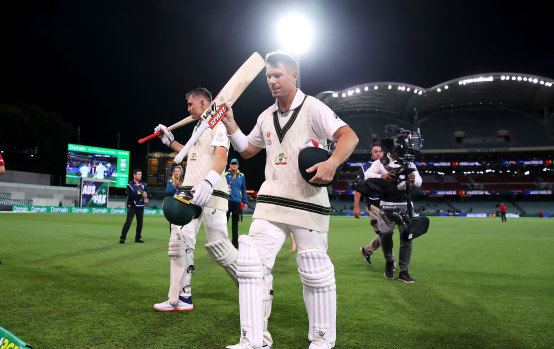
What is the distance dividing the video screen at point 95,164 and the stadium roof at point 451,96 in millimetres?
30058

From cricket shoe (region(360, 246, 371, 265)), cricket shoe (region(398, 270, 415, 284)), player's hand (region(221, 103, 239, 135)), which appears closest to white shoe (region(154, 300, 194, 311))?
player's hand (region(221, 103, 239, 135))

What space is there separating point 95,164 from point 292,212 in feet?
137

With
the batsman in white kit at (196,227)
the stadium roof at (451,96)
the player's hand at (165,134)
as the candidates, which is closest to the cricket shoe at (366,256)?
the batsman in white kit at (196,227)

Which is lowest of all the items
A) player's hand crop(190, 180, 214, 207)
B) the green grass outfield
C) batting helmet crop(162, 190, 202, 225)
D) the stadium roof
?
the green grass outfield

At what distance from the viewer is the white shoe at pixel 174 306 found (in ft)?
13.8

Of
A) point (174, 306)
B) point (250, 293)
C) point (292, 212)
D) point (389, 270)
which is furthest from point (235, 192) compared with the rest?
point (250, 293)

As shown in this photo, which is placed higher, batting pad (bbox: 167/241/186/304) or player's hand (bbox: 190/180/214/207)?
player's hand (bbox: 190/180/214/207)

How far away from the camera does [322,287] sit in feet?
9.58

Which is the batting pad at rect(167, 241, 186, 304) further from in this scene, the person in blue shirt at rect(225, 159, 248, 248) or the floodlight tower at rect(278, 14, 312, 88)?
the floodlight tower at rect(278, 14, 312, 88)

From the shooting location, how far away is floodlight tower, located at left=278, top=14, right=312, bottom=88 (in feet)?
36.6

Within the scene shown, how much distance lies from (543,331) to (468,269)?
4.13 meters

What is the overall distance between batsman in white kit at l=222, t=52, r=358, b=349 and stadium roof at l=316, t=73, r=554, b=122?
55278 mm

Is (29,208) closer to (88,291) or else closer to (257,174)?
(88,291)

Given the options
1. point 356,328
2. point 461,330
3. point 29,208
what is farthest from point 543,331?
point 29,208
